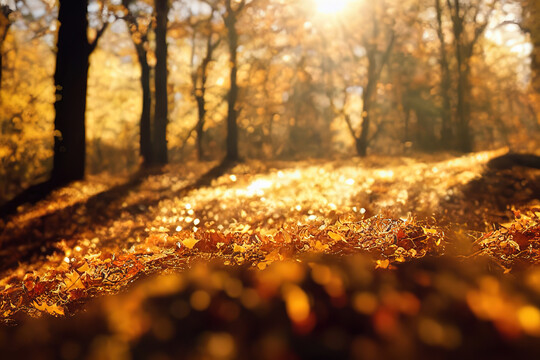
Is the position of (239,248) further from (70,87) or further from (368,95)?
(368,95)

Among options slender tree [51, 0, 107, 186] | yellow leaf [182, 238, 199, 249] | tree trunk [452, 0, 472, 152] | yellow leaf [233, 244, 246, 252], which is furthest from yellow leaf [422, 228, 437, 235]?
tree trunk [452, 0, 472, 152]

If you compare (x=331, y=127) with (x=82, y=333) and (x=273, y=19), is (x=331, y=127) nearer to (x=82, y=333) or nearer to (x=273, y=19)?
(x=273, y=19)

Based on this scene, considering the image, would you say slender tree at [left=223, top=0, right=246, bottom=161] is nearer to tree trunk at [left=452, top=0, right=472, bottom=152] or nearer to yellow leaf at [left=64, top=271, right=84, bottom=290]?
tree trunk at [left=452, top=0, right=472, bottom=152]

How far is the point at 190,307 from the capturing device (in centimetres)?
290

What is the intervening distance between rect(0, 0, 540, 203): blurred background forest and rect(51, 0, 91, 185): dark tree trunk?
44cm

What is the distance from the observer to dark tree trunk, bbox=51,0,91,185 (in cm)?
1016

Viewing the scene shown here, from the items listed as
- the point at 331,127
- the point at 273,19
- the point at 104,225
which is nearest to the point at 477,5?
the point at 273,19

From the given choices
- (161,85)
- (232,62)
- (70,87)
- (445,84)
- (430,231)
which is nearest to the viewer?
(430,231)

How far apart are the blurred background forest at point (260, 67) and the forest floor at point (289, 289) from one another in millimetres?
7584

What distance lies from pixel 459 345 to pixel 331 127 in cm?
4728

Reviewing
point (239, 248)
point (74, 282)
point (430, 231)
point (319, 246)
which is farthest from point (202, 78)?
point (430, 231)

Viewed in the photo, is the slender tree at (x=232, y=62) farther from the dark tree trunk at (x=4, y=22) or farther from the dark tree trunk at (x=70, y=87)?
the dark tree trunk at (x=70, y=87)

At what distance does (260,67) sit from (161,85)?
427 inches

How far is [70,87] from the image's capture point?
10.2 m
